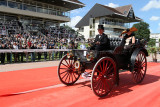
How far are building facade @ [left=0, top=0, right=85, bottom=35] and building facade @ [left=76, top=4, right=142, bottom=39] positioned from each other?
13.4 m

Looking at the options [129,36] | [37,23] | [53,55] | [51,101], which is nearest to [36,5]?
[37,23]

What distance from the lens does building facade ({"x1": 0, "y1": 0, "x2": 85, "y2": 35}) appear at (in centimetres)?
2247

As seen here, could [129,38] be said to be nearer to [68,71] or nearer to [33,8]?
[68,71]

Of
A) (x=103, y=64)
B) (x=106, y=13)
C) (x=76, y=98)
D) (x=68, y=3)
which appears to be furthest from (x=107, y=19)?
→ (x=76, y=98)

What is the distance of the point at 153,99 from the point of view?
4246mm

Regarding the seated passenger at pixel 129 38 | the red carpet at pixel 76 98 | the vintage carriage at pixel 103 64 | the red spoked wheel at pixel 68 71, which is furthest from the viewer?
the seated passenger at pixel 129 38

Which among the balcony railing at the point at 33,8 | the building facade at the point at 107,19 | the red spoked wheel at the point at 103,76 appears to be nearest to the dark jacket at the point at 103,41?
the red spoked wheel at the point at 103,76

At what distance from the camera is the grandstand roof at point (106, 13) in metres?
42.5

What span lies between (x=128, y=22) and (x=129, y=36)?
4731 cm

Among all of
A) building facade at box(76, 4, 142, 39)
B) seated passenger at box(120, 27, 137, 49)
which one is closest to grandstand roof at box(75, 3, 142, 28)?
building facade at box(76, 4, 142, 39)

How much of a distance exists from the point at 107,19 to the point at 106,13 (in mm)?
2659

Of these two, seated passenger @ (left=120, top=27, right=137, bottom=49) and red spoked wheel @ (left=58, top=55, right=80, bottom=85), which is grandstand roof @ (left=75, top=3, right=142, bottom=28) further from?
red spoked wheel @ (left=58, top=55, right=80, bottom=85)

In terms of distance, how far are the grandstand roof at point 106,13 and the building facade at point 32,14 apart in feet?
43.8

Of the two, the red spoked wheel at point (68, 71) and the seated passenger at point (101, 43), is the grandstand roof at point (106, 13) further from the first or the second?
the red spoked wheel at point (68, 71)
